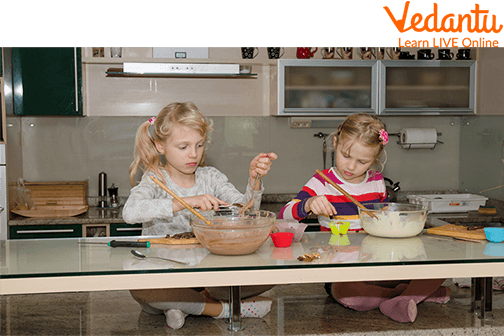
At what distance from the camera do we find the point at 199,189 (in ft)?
6.93

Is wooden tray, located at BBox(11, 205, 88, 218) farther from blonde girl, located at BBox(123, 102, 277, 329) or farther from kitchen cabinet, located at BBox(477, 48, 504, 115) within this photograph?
kitchen cabinet, located at BBox(477, 48, 504, 115)

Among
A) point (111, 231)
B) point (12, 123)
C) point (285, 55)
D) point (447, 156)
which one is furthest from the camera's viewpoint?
point (447, 156)

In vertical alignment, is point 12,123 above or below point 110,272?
above

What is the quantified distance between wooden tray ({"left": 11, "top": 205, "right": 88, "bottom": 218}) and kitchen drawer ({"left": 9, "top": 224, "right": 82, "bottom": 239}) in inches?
3.5

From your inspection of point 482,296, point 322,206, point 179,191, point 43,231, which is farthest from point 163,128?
point 43,231

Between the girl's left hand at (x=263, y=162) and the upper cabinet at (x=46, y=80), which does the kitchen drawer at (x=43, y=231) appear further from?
the girl's left hand at (x=263, y=162)


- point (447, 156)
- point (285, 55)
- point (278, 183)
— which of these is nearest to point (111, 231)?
point (278, 183)

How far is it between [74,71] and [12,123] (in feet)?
1.83

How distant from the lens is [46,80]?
3.21 meters

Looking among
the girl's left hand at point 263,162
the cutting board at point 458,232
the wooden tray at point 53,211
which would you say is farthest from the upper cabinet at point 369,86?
the cutting board at point 458,232

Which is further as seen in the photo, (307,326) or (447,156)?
(447,156)

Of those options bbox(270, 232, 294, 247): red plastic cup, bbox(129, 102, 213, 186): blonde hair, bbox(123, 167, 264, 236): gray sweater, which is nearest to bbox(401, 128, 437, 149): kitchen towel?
bbox(123, 167, 264, 236): gray sweater

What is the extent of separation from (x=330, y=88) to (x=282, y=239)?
7.38ft

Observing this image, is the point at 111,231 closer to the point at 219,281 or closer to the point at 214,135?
the point at 214,135
